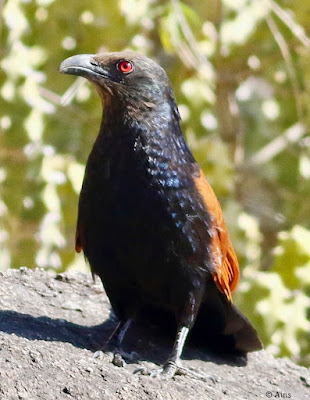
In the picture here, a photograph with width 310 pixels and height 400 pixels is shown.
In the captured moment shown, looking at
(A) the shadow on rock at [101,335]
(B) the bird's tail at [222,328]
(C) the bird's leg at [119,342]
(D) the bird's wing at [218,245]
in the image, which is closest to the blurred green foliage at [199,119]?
(B) the bird's tail at [222,328]

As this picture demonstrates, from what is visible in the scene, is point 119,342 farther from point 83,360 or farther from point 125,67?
point 125,67

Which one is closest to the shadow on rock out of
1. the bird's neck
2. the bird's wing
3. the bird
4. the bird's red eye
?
the bird

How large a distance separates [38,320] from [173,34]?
8.15ft

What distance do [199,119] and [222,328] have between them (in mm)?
3282

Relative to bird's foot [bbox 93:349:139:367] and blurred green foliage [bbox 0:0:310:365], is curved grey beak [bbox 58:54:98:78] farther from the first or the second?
blurred green foliage [bbox 0:0:310:365]

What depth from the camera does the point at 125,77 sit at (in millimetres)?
4719

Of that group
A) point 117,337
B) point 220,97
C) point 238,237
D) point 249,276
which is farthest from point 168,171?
point 220,97

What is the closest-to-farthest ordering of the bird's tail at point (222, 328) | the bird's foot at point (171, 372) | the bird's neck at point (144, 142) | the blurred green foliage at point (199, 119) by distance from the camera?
1. the bird's foot at point (171, 372)
2. the bird's neck at point (144, 142)
3. the bird's tail at point (222, 328)
4. the blurred green foliage at point (199, 119)

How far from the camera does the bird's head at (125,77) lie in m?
4.68

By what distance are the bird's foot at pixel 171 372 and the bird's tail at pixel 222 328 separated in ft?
1.37

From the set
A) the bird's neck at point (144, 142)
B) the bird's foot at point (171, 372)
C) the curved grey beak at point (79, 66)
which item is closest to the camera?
the bird's foot at point (171, 372)

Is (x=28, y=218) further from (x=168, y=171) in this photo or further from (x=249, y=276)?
(x=168, y=171)

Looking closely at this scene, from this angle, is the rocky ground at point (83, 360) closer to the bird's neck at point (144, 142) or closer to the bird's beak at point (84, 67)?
the bird's neck at point (144, 142)

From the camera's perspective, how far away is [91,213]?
14.7ft
